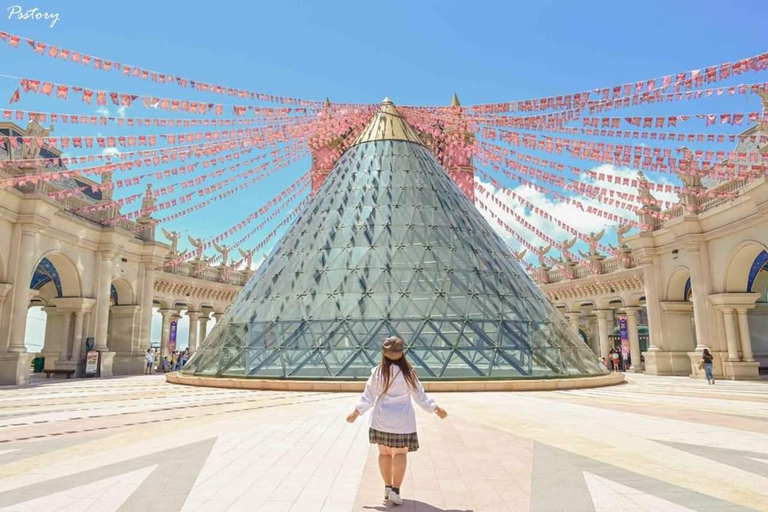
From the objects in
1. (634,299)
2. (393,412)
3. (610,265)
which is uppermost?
(610,265)

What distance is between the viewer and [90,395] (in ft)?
52.2

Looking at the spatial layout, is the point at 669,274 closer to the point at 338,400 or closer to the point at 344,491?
the point at 338,400

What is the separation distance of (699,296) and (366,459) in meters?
23.8

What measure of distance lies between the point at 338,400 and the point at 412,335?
519 cm

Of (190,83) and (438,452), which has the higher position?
(190,83)

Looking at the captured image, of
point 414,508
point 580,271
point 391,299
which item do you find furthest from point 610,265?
point 414,508

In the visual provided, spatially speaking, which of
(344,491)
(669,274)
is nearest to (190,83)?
(344,491)

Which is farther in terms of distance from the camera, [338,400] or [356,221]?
[356,221]

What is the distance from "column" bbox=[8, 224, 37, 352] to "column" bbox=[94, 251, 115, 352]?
5694mm

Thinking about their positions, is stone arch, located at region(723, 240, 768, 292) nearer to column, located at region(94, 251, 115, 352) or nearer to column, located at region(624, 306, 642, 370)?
column, located at region(624, 306, 642, 370)

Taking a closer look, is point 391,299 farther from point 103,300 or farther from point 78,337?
point 78,337

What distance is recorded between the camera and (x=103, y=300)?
27484 millimetres

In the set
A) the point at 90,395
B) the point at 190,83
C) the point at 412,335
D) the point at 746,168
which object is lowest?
the point at 90,395

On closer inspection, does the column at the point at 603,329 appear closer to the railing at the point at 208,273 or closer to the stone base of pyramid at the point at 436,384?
the stone base of pyramid at the point at 436,384
